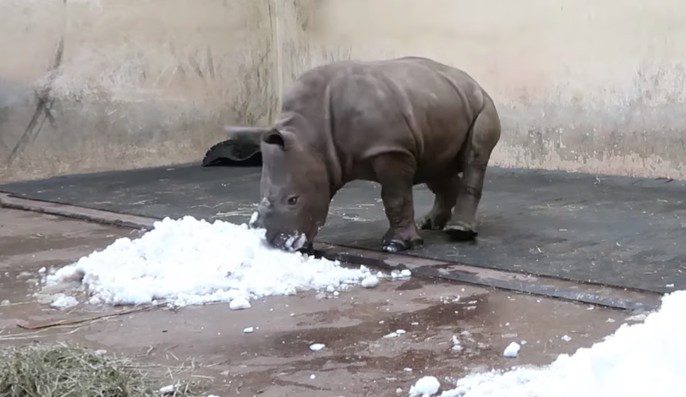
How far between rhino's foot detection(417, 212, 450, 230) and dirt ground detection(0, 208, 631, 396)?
4.04 ft

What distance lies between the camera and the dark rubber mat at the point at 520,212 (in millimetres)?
4387

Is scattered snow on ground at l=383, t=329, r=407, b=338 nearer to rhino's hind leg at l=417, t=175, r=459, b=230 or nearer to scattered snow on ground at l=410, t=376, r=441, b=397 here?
scattered snow on ground at l=410, t=376, r=441, b=397

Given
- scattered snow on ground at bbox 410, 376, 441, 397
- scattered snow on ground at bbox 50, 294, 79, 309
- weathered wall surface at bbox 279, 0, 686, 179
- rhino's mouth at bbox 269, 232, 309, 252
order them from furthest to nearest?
1. weathered wall surface at bbox 279, 0, 686, 179
2. rhino's mouth at bbox 269, 232, 309, 252
3. scattered snow on ground at bbox 50, 294, 79, 309
4. scattered snow on ground at bbox 410, 376, 441, 397

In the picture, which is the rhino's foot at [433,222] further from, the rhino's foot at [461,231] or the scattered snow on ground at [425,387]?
the scattered snow on ground at [425,387]

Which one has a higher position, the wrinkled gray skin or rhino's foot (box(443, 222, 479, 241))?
the wrinkled gray skin

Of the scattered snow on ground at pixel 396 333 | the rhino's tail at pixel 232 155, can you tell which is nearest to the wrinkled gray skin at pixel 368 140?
the scattered snow on ground at pixel 396 333

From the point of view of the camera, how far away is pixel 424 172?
16.3 ft

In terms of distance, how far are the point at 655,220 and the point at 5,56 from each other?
6.30 m

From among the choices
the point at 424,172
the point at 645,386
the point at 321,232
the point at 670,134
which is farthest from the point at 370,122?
the point at 670,134

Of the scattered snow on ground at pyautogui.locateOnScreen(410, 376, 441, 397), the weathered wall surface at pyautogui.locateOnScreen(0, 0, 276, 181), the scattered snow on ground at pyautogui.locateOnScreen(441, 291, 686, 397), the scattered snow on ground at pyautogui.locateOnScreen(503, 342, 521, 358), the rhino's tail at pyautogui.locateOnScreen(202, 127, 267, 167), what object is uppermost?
the scattered snow on ground at pyautogui.locateOnScreen(441, 291, 686, 397)

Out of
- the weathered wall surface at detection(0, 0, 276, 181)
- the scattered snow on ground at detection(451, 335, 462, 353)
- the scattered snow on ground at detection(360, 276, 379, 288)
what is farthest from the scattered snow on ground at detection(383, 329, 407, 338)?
the weathered wall surface at detection(0, 0, 276, 181)

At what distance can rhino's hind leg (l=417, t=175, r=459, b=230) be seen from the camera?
210 inches

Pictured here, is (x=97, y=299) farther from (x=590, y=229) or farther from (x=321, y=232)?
(x=590, y=229)

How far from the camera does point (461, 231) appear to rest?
4.97m
